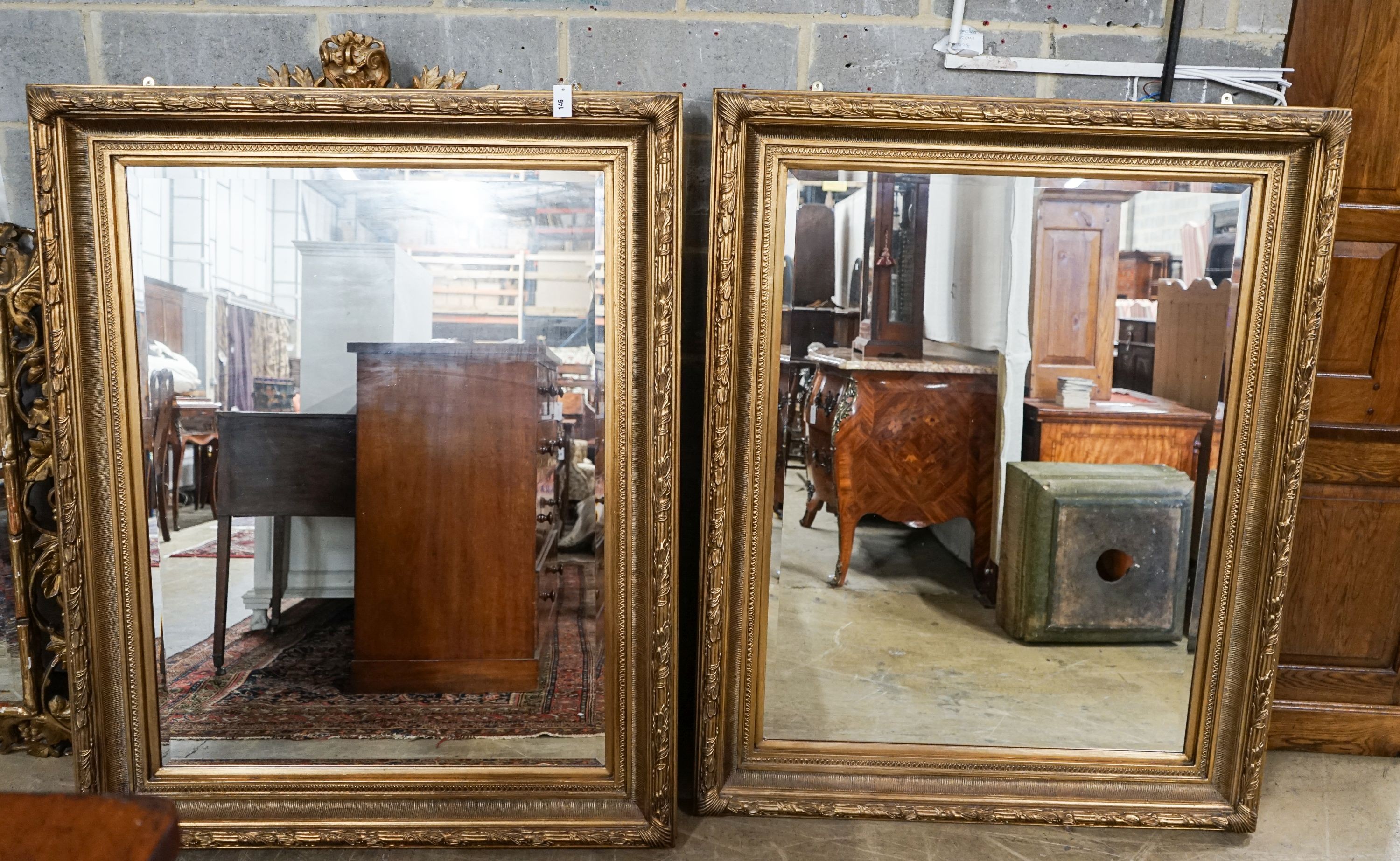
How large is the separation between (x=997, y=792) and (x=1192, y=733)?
452 mm

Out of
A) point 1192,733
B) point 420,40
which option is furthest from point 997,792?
point 420,40

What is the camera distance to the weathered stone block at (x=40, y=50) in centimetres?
191

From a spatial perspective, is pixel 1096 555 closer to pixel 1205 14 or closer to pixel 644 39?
pixel 1205 14

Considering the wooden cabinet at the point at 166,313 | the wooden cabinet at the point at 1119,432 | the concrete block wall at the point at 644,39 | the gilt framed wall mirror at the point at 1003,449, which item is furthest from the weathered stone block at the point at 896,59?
the wooden cabinet at the point at 166,313

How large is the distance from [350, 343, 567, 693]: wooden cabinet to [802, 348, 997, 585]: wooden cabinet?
1.86ft

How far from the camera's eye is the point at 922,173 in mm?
1796

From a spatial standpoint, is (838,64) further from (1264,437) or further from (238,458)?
(238,458)

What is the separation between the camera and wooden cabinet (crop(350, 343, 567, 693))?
72.1 inches

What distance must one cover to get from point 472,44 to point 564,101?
37 centimetres

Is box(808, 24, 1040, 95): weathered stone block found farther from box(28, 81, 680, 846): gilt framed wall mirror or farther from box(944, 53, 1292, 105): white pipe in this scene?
box(28, 81, 680, 846): gilt framed wall mirror

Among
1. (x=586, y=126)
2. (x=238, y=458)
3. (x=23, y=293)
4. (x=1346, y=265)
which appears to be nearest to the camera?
(x=586, y=126)

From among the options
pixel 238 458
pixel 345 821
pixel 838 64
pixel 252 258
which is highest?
pixel 838 64

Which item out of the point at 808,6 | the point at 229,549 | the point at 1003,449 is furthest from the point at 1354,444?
the point at 229,549

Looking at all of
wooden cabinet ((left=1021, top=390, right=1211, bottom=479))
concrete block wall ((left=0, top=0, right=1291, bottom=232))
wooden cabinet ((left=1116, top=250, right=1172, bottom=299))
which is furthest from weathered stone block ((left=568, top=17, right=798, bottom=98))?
wooden cabinet ((left=1021, top=390, right=1211, bottom=479))
